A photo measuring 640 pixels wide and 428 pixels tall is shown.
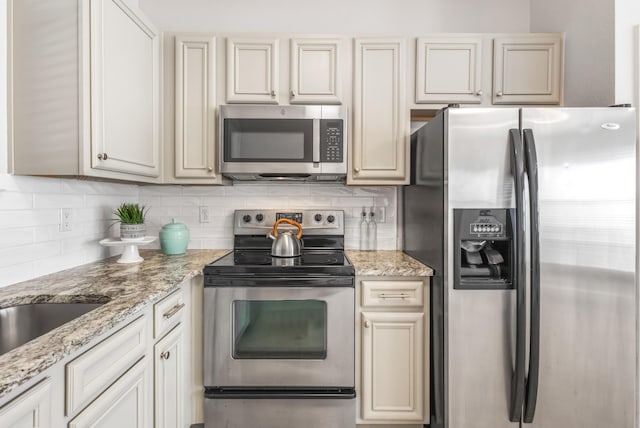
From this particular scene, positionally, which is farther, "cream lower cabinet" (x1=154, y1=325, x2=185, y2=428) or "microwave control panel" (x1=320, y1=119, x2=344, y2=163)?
"microwave control panel" (x1=320, y1=119, x2=344, y2=163)

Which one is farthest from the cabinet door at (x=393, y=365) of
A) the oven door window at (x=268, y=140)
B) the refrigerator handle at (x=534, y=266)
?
the oven door window at (x=268, y=140)

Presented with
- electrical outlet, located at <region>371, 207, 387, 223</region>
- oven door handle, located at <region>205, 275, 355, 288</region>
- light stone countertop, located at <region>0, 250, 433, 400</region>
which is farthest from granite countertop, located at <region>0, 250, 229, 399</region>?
electrical outlet, located at <region>371, 207, 387, 223</region>

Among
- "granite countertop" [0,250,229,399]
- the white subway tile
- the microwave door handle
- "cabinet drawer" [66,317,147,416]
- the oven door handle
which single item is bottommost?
"cabinet drawer" [66,317,147,416]

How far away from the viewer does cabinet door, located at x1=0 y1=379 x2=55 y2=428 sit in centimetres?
72

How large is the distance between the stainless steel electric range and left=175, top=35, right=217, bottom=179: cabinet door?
2.32ft

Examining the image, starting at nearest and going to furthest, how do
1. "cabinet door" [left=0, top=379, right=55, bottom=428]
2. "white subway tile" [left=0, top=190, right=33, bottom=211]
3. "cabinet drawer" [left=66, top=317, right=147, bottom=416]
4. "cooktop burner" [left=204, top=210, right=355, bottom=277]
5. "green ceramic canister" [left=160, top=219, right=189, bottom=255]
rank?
"cabinet door" [left=0, top=379, right=55, bottom=428], "cabinet drawer" [left=66, top=317, right=147, bottom=416], "white subway tile" [left=0, top=190, right=33, bottom=211], "green ceramic canister" [left=160, top=219, right=189, bottom=255], "cooktop burner" [left=204, top=210, right=355, bottom=277]

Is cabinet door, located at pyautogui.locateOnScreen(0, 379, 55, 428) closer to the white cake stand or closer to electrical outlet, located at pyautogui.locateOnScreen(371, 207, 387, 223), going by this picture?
the white cake stand

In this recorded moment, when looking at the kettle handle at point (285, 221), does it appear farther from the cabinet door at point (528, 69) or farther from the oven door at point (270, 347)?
the cabinet door at point (528, 69)

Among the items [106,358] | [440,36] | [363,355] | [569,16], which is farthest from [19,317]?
[569,16]

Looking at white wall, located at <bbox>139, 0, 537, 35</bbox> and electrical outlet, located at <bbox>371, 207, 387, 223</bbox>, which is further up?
white wall, located at <bbox>139, 0, 537, 35</bbox>

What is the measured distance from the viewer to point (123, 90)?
68.2 inches

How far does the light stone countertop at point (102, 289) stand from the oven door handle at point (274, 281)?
0.12 metres

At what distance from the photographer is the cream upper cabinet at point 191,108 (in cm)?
216

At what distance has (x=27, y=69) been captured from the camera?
4.72ft
